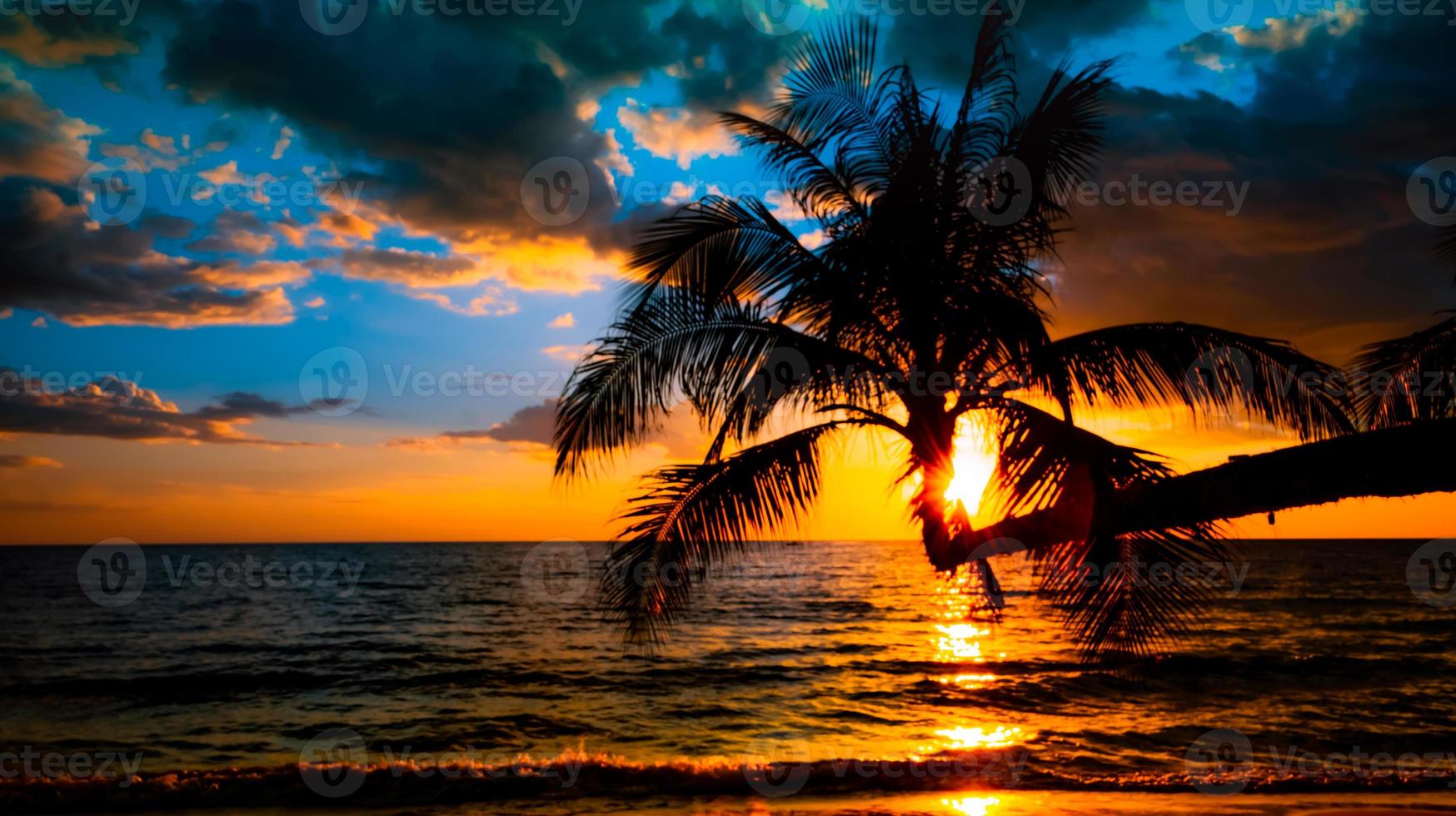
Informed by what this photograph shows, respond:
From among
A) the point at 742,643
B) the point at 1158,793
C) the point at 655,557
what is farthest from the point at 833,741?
the point at 742,643

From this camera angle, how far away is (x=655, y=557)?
5453 mm

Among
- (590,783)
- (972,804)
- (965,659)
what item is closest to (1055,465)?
(972,804)

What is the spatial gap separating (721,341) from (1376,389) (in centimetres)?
489

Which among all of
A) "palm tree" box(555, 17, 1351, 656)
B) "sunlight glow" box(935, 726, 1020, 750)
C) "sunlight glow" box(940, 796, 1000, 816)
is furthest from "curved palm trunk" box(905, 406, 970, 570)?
"sunlight glow" box(935, 726, 1020, 750)

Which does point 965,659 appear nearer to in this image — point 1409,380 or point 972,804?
point 972,804

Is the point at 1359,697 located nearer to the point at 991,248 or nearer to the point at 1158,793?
the point at 1158,793

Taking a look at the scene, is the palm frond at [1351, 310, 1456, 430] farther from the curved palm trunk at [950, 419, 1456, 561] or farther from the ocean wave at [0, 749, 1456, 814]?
the ocean wave at [0, 749, 1456, 814]

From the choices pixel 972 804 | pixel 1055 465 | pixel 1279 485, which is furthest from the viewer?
pixel 972 804

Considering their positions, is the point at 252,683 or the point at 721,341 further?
the point at 252,683

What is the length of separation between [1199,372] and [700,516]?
335 centimetres

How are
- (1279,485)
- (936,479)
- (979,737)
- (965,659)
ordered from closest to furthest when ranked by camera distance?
(1279,485) < (936,479) < (979,737) < (965,659)

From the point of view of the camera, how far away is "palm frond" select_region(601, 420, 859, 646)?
215 inches

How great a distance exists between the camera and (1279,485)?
3541mm

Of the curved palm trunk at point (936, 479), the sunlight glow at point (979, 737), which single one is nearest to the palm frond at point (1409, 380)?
the curved palm trunk at point (936, 479)
